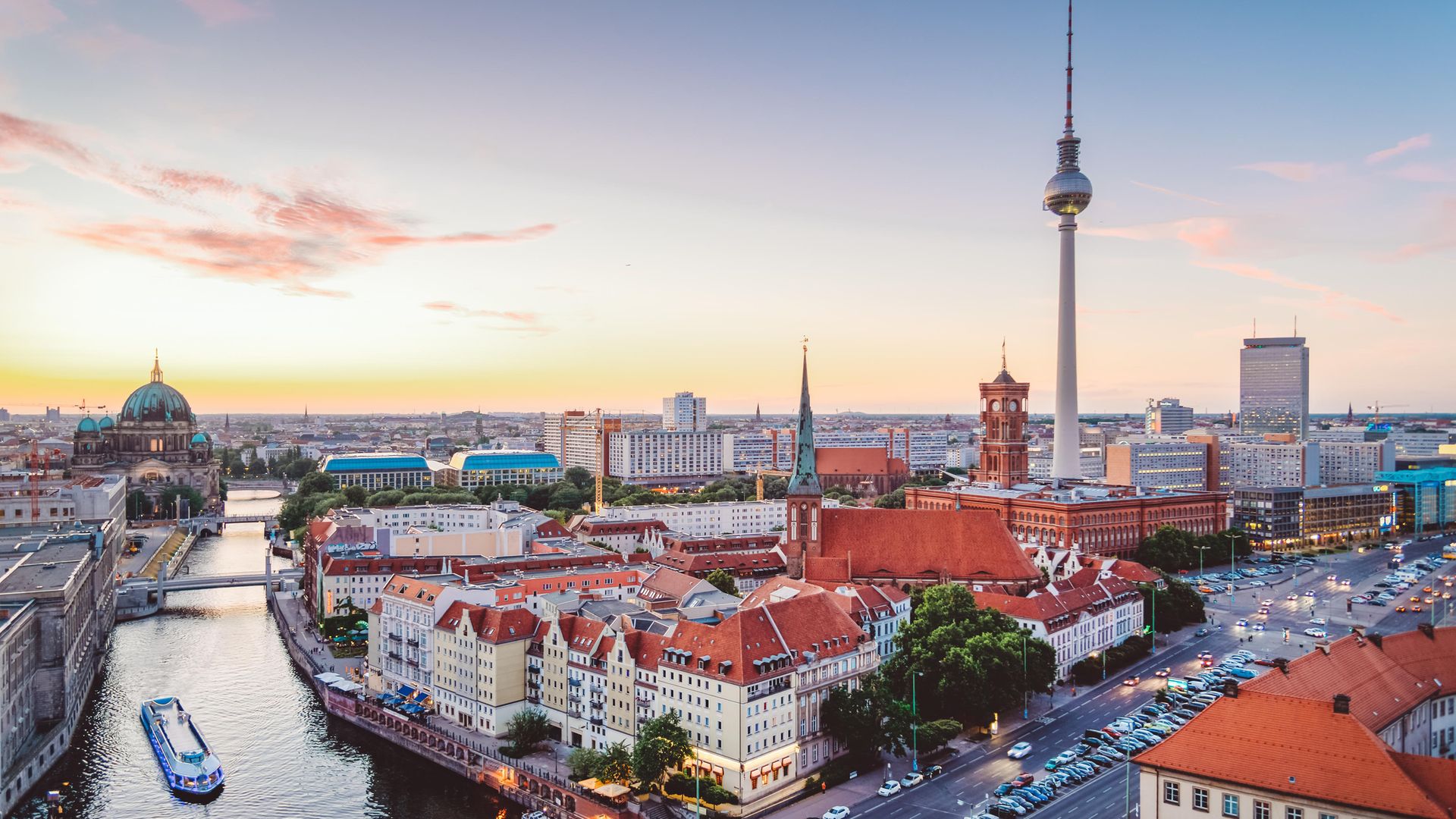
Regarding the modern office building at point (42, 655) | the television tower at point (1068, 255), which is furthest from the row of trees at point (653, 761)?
the television tower at point (1068, 255)

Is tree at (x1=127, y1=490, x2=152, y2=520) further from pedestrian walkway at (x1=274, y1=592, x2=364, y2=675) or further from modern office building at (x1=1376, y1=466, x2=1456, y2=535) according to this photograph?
modern office building at (x1=1376, y1=466, x2=1456, y2=535)

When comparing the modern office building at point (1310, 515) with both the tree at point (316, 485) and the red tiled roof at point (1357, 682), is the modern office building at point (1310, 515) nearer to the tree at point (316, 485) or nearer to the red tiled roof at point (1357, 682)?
the red tiled roof at point (1357, 682)

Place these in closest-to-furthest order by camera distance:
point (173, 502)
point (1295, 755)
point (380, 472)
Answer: point (1295, 755), point (173, 502), point (380, 472)

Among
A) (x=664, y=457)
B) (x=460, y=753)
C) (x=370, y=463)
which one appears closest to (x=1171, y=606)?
(x=460, y=753)

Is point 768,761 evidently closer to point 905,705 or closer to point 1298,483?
point 905,705

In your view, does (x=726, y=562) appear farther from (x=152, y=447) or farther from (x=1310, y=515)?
(x=152, y=447)
